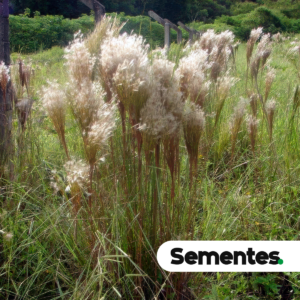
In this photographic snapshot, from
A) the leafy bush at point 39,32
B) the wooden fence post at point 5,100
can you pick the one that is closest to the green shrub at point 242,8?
the leafy bush at point 39,32

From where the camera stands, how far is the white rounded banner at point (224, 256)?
1.24 meters

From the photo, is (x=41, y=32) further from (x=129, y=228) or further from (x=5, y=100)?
(x=129, y=228)

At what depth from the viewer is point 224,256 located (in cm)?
138

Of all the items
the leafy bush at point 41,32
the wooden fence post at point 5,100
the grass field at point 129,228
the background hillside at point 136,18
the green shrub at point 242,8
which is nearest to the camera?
the grass field at point 129,228

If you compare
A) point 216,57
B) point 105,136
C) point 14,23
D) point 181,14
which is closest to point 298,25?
point 181,14

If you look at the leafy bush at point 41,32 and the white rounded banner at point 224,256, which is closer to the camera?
the white rounded banner at point 224,256

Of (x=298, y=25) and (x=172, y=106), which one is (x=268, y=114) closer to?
(x=172, y=106)

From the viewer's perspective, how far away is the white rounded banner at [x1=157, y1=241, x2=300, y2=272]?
1244mm

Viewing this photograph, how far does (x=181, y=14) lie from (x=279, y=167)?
28.1 metres


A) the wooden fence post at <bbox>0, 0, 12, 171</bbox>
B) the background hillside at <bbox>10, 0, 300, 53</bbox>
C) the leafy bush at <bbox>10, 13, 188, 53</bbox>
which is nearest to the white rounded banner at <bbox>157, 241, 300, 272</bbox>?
the wooden fence post at <bbox>0, 0, 12, 171</bbox>

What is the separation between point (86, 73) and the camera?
123cm

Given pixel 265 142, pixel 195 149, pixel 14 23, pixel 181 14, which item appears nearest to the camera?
pixel 195 149

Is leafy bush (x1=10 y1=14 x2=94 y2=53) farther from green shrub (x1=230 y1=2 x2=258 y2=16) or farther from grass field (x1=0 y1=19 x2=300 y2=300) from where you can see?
green shrub (x1=230 y1=2 x2=258 y2=16)

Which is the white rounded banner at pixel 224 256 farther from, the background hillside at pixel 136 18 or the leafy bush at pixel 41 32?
the leafy bush at pixel 41 32
